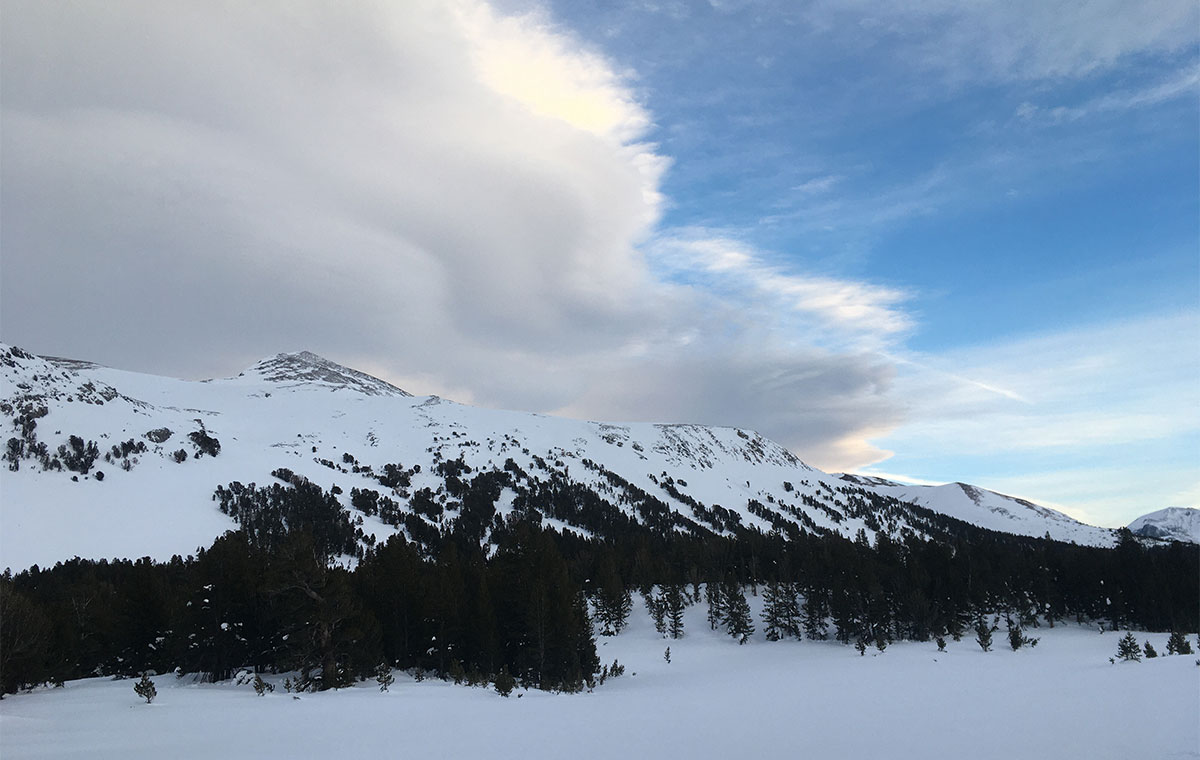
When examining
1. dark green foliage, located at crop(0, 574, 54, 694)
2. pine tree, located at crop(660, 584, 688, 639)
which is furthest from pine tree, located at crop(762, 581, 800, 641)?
dark green foliage, located at crop(0, 574, 54, 694)

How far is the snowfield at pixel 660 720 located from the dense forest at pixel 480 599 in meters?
3.55

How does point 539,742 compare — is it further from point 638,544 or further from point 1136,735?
point 638,544

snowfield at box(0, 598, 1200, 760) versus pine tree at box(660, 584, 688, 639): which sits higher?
snowfield at box(0, 598, 1200, 760)

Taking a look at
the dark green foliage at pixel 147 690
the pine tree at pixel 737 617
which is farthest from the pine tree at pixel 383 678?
the pine tree at pixel 737 617

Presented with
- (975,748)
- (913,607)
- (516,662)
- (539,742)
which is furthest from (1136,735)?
(913,607)

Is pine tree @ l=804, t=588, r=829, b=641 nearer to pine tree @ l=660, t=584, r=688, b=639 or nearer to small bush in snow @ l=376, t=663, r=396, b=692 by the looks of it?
pine tree @ l=660, t=584, r=688, b=639

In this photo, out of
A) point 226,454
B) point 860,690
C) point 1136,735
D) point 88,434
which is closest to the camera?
point 1136,735

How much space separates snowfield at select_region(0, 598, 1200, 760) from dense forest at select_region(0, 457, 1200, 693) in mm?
3546

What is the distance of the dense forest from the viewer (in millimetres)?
32438

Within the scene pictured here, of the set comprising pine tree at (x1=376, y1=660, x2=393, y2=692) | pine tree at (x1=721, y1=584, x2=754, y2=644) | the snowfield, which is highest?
the snowfield

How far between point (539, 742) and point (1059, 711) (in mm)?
14814

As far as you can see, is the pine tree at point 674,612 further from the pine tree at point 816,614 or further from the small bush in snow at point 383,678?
the small bush in snow at point 383,678

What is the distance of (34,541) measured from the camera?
9462 centimetres

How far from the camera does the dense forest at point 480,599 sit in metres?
32.4
